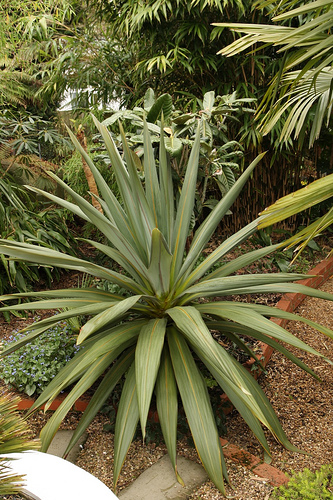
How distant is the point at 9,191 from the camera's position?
2.98 m

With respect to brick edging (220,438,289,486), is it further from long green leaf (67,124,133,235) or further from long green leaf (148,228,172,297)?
long green leaf (67,124,133,235)

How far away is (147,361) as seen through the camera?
144cm

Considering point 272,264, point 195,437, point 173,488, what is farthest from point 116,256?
point 272,264

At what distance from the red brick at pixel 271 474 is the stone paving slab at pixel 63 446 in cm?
72

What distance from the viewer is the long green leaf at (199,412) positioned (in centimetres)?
142

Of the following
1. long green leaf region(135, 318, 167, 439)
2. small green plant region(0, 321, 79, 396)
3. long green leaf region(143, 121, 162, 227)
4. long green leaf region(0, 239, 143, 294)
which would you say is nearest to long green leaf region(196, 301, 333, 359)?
long green leaf region(135, 318, 167, 439)

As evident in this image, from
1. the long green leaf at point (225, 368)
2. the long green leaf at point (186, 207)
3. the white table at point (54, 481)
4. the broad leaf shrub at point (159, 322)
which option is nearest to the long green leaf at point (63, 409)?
the broad leaf shrub at point (159, 322)

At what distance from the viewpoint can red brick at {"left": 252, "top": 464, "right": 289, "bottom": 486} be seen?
4.93ft

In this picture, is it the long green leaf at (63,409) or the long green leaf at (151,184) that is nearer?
the long green leaf at (63,409)

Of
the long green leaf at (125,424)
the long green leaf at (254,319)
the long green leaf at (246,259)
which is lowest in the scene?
the long green leaf at (125,424)

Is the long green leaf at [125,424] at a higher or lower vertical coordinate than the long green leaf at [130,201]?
lower

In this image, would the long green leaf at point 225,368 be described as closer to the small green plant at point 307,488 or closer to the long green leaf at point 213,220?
the small green plant at point 307,488

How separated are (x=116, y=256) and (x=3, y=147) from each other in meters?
1.93

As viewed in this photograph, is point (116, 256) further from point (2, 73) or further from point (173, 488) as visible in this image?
point (2, 73)
